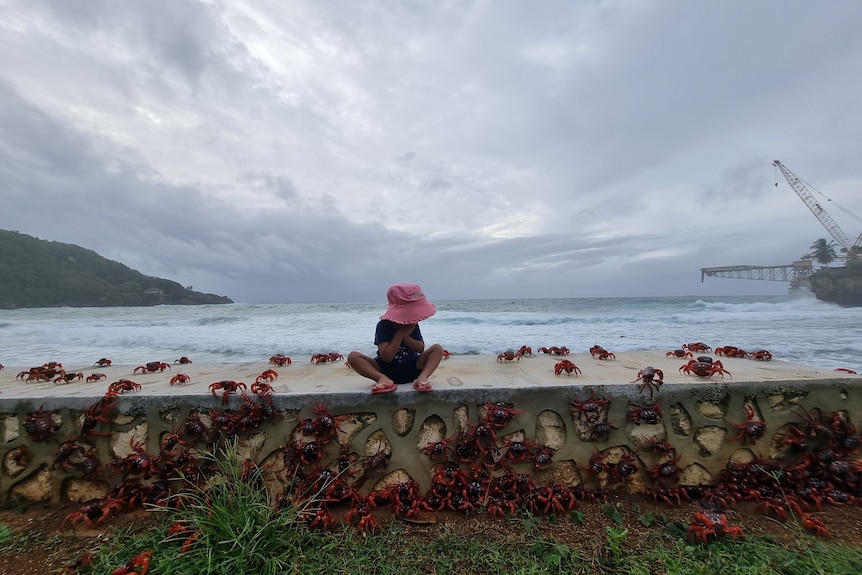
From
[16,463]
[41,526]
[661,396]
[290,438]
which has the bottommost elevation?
[41,526]

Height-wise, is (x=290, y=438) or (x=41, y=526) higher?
(x=290, y=438)

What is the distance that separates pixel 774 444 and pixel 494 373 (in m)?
2.09

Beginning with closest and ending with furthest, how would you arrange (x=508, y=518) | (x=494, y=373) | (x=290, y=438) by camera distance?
(x=508, y=518) < (x=290, y=438) < (x=494, y=373)

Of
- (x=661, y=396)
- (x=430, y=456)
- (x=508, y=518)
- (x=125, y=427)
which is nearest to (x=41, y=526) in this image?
(x=125, y=427)

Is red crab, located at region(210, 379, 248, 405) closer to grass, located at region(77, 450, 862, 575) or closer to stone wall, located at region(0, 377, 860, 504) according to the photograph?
stone wall, located at region(0, 377, 860, 504)

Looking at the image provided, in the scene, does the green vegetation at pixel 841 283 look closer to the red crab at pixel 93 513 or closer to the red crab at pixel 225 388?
the red crab at pixel 225 388

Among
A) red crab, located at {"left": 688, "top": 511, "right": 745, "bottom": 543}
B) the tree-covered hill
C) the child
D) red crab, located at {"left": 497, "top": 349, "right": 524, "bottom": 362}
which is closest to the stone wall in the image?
the child

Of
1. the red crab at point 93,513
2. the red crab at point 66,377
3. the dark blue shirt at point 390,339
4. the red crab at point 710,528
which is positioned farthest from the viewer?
the red crab at point 66,377

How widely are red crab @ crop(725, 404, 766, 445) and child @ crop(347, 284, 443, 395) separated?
2.23 metres

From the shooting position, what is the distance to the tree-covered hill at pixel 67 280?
34438mm

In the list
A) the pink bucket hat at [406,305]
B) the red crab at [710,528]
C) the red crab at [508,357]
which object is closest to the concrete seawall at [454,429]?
the red crab at [710,528]

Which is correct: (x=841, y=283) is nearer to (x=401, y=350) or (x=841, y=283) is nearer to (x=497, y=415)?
(x=497, y=415)

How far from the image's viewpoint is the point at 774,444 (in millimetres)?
2715

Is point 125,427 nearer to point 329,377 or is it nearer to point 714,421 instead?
point 329,377
